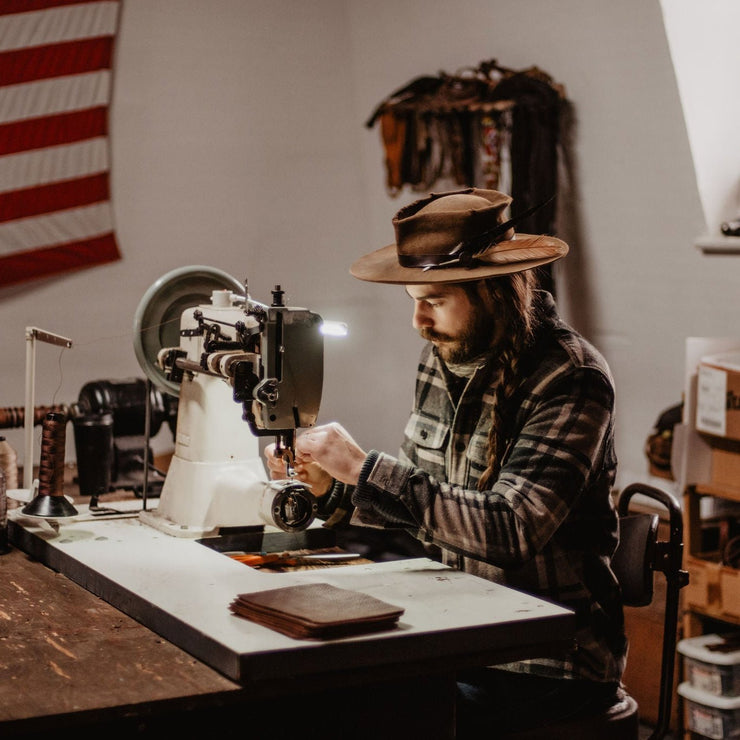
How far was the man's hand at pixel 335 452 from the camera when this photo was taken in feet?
6.87

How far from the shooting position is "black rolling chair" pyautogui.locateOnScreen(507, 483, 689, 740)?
78.2 inches

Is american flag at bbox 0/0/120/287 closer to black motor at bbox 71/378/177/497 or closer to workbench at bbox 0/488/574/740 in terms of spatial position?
black motor at bbox 71/378/177/497

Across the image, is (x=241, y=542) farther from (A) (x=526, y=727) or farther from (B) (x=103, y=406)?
(B) (x=103, y=406)

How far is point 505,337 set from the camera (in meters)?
2.20

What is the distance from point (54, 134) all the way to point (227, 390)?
2516 millimetres

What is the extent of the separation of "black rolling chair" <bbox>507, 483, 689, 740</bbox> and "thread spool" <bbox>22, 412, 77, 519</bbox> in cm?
106

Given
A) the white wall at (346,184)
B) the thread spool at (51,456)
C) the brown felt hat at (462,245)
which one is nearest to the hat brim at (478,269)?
the brown felt hat at (462,245)

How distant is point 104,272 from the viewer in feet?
15.4

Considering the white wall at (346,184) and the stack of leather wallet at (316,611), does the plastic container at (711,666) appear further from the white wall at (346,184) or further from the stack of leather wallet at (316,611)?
the stack of leather wallet at (316,611)

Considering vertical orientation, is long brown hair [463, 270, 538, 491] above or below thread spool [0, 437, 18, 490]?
above

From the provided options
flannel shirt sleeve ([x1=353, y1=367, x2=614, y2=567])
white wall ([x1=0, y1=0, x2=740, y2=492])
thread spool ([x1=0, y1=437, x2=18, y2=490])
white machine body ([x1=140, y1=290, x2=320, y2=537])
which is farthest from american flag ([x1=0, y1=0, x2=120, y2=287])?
flannel shirt sleeve ([x1=353, y1=367, x2=614, y2=567])

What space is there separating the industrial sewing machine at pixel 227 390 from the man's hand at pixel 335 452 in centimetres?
5

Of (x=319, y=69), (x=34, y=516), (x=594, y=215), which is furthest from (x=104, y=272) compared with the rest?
(x=34, y=516)

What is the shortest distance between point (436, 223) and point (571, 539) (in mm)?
631
